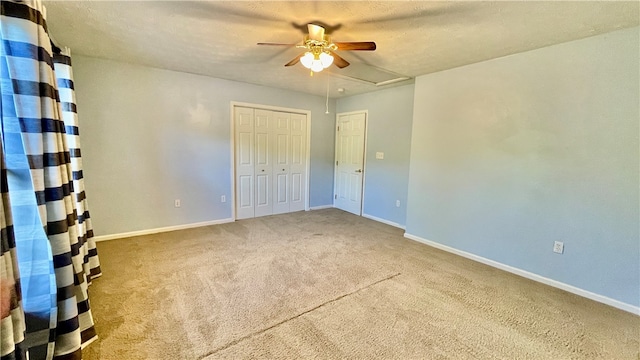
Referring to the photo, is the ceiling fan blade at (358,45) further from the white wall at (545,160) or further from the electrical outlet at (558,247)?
the electrical outlet at (558,247)

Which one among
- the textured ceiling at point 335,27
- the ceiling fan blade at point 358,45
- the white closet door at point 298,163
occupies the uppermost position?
the textured ceiling at point 335,27

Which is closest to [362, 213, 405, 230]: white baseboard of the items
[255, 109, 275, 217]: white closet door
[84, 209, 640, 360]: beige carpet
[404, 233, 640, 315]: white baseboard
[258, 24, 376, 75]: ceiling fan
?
[404, 233, 640, 315]: white baseboard

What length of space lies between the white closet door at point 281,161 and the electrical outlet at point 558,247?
3953 mm

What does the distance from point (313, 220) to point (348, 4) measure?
3.48 meters

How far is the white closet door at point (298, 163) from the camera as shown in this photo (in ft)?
17.0

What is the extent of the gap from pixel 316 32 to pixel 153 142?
9.46ft

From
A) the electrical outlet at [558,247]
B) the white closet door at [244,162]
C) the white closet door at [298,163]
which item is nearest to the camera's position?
the electrical outlet at [558,247]

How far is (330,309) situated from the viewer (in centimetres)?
219

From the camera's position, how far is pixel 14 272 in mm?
1328

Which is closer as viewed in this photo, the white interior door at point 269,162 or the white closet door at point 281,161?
the white interior door at point 269,162

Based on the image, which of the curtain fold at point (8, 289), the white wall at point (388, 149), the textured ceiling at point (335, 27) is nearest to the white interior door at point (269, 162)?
the white wall at point (388, 149)

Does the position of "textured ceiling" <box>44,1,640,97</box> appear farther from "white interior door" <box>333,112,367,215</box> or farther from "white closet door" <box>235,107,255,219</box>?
"white interior door" <box>333,112,367,215</box>

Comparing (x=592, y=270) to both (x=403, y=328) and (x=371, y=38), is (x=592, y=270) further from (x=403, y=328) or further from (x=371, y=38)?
(x=371, y=38)

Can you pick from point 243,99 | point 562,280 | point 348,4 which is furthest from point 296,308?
point 243,99
